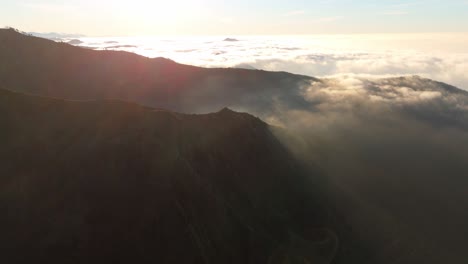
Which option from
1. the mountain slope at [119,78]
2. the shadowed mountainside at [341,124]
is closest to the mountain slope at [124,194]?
the shadowed mountainside at [341,124]

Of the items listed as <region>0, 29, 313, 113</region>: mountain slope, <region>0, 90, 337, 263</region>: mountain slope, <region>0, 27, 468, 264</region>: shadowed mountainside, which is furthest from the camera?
<region>0, 29, 313, 113</region>: mountain slope

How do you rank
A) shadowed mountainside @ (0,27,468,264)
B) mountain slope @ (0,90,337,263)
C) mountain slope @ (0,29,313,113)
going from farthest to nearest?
mountain slope @ (0,29,313,113), shadowed mountainside @ (0,27,468,264), mountain slope @ (0,90,337,263)

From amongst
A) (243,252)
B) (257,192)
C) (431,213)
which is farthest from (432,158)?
(243,252)

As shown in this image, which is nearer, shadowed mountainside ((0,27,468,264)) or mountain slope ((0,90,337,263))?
mountain slope ((0,90,337,263))

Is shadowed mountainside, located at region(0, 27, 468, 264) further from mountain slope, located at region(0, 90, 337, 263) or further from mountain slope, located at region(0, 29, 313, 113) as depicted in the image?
mountain slope, located at region(0, 90, 337, 263)

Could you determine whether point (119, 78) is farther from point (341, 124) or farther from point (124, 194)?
point (124, 194)

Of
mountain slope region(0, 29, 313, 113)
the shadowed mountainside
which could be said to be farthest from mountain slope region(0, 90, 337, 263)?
mountain slope region(0, 29, 313, 113)

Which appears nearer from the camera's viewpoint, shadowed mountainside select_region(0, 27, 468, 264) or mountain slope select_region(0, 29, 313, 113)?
shadowed mountainside select_region(0, 27, 468, 264)

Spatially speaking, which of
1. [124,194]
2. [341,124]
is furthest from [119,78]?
[124,194]

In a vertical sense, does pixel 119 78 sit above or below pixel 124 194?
below

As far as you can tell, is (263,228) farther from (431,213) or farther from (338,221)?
(431,213)
